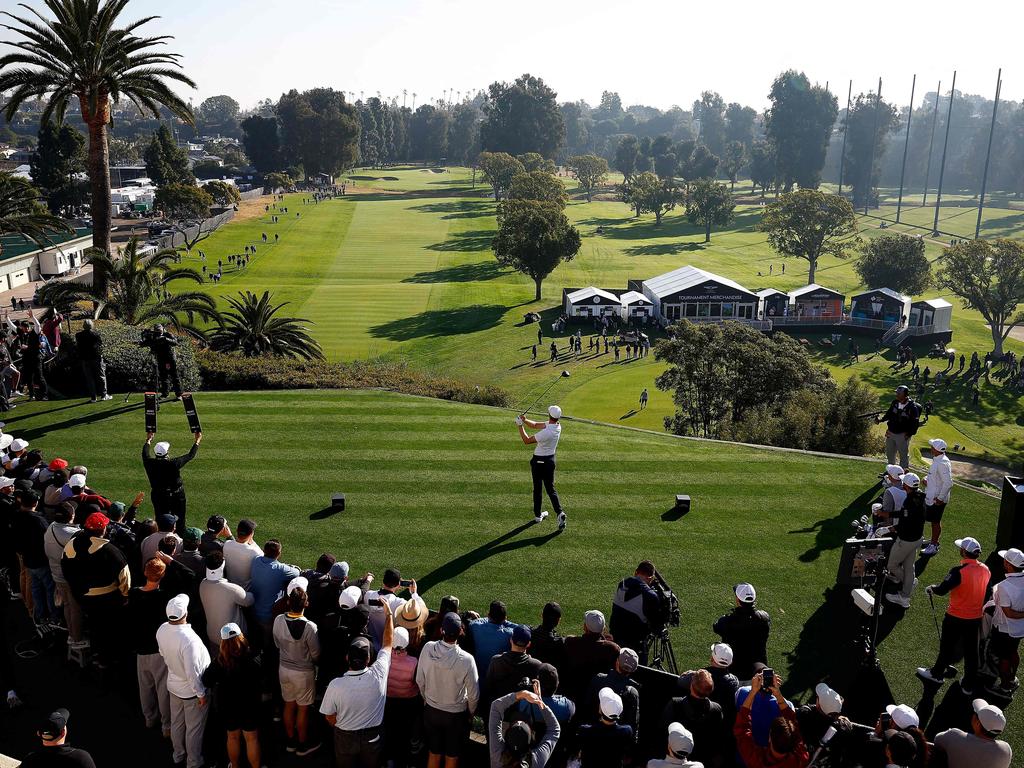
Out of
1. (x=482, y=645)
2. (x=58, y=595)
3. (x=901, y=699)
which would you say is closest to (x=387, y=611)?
(x=482, y=645)

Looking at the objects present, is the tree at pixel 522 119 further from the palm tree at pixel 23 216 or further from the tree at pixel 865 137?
the palm tree at pixel 23 216

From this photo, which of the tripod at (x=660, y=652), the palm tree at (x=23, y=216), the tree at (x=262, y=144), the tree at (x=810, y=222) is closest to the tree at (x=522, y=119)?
the tree at (x=262, y=144)

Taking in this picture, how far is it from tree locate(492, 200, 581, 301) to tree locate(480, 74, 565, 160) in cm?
9431

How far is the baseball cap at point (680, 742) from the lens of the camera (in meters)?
6.41

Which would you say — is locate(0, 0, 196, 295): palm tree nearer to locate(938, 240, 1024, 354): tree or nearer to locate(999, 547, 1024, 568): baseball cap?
locate(999, 547, 1024, 568): baseball cap

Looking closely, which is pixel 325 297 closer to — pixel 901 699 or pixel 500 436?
pixel 500 436

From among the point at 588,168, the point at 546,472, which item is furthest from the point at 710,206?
the point at 546,472

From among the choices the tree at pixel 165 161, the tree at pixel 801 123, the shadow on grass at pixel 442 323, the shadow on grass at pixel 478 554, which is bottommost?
the shadow on grass at pixel 442 323

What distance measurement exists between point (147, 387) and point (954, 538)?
18.2m

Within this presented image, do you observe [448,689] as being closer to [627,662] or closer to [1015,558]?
[627,662]

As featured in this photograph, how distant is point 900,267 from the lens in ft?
248

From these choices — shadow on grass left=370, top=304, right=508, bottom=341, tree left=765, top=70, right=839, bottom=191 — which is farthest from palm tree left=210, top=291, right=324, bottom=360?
tree left=765, top=70, right=839, bottom=191

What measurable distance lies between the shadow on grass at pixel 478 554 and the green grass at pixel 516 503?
0.04 metres

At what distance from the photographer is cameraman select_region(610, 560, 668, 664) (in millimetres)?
9102
